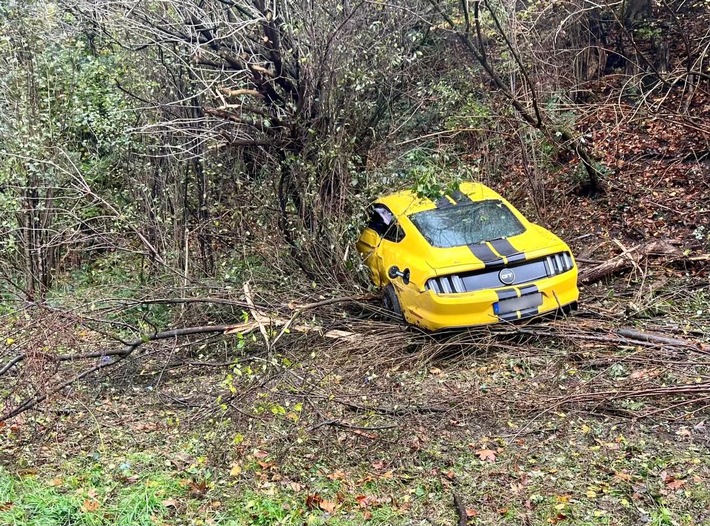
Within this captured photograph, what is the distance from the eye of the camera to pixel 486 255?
6.59 m

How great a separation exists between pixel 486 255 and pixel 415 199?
1471 mm

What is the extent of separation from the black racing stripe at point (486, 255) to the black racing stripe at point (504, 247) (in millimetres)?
98

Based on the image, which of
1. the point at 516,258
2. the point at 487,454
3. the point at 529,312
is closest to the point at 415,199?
the point at 516,258

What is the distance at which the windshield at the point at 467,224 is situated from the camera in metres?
7.00

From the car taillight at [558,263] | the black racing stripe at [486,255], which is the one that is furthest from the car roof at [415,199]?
the car taillight at [558,263]

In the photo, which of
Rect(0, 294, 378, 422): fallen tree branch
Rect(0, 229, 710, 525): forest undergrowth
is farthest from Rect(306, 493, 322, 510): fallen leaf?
Rect(0, 294, 378, 422): fallen tree branch

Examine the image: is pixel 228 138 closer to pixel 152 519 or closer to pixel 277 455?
pixel 277 455

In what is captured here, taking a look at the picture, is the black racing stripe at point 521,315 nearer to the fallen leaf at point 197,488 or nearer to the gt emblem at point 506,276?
the gt emblem at point 506,276

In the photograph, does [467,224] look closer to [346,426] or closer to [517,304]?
[517,304]

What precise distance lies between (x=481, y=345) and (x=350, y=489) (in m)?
2.55

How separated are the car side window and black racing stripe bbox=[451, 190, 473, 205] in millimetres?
859

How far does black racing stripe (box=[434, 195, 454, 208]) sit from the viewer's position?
7613 millimetres

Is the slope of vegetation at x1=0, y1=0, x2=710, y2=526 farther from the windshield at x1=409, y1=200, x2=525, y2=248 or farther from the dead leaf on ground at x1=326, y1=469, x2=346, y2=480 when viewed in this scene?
the windshield at x1=409, y1=200, x2=525, y2=248

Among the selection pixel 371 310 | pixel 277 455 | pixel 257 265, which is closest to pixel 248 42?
pixel 257 265
